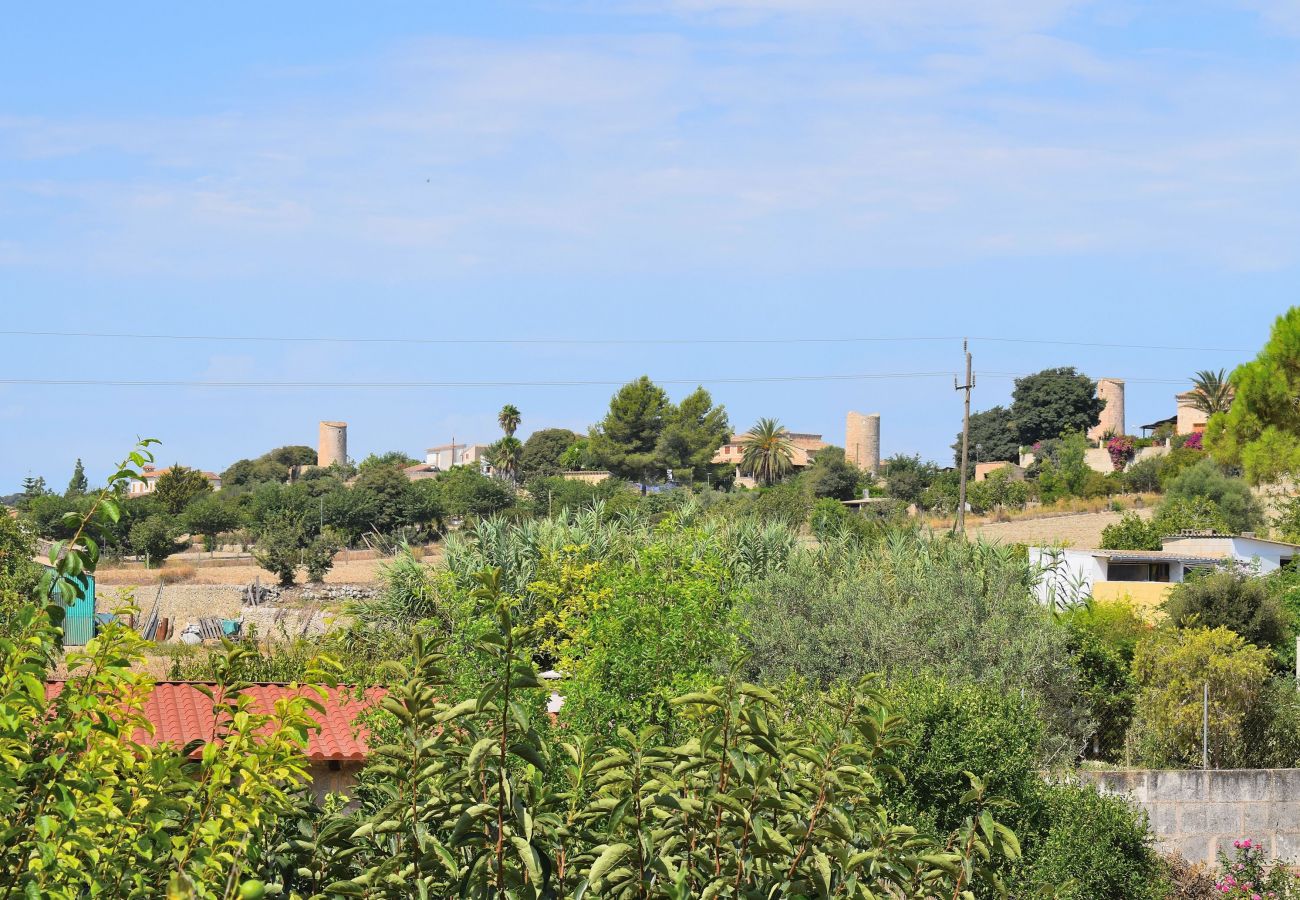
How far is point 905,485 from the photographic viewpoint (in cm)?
8225

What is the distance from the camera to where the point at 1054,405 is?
96.4 meters

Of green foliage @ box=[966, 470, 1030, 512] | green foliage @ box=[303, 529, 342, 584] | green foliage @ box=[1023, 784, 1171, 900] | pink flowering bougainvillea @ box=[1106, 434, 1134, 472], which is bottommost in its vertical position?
green foliage @ box=[1023, 784, 1171, 900]

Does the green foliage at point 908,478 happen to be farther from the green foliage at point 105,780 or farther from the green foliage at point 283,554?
the green foliage at point 105,780

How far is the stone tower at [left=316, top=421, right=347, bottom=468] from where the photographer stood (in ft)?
437

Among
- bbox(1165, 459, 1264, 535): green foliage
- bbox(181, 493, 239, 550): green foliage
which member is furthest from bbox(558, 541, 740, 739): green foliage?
bbox(181, 493, 239, 550): green foliage

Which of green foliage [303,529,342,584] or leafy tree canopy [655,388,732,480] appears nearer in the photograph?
green foliage [303,529,342,584]

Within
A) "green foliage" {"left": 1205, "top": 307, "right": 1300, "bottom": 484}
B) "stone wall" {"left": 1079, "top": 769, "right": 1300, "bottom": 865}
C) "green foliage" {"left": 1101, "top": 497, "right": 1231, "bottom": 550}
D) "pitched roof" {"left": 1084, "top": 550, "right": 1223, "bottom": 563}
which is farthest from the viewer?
"green foliage" {"left": 1101, "top": 497, "right": 1231, "bottom": 550}

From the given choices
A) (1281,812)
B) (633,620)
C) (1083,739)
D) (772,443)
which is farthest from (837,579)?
(772,443)

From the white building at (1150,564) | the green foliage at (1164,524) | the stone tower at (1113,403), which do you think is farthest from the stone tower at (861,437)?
the white building at (1150,564)

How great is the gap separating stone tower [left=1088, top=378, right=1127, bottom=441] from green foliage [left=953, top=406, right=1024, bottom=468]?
11.2 metres

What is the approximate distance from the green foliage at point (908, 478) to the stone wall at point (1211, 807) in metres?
60.6

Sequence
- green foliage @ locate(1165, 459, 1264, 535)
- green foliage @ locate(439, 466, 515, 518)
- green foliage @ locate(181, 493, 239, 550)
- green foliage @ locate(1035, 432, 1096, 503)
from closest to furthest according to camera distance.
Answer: green foliage @ locate(1165, 459, 1264, 535), green foliage @ locate(1035, 432, 1096, 503), green foliage @ locate(439, 466, 515, 518), green foliage @ locate(181, 493, 239, 550)

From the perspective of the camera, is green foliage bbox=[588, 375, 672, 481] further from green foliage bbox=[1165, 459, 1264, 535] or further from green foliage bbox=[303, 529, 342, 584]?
green foliage bbox=[1165, 459, 1264, 535]

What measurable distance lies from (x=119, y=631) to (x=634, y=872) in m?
2.23
